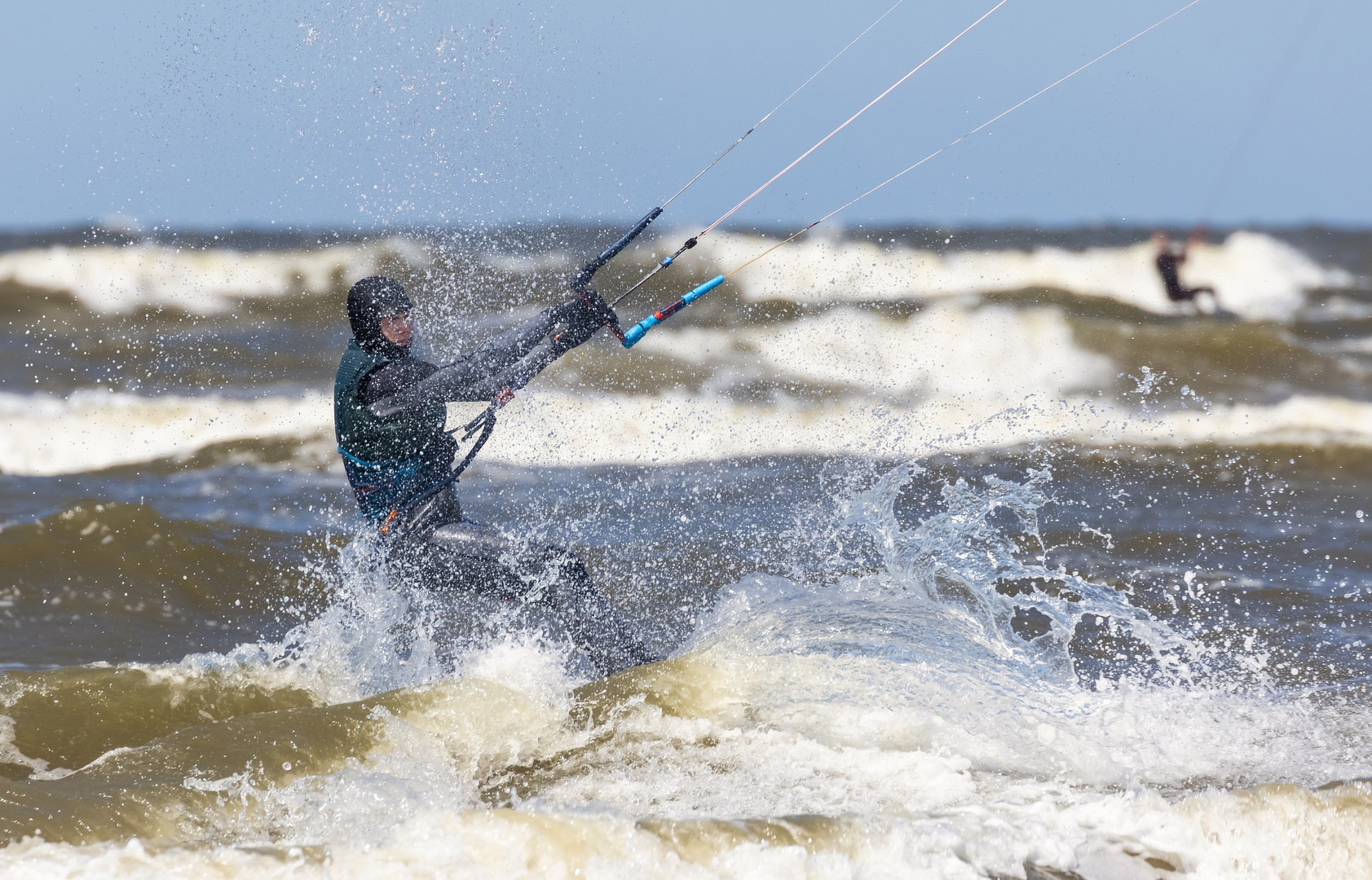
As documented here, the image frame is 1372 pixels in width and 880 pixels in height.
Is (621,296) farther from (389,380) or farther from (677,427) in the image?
(677,427)

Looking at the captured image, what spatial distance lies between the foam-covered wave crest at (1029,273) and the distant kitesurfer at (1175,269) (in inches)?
9.6

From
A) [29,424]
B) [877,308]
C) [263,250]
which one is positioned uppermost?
[263,250]

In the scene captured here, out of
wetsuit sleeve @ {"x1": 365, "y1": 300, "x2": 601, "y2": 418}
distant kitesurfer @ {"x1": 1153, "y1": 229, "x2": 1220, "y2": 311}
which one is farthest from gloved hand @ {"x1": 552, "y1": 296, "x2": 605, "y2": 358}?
distant kitesurfer @ {"x1": 1153, "y1": 229, "x2": 1220, "y2": 311}

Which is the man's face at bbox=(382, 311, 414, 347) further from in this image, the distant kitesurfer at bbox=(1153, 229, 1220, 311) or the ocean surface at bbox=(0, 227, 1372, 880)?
the distant kitesurfer at bbox=(1153, 229, 1220, 311)

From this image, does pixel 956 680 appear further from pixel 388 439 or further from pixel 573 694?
pixel 388 439

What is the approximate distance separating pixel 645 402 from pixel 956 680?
29.4ft

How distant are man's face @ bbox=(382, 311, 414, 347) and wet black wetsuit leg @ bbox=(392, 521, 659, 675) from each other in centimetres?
83

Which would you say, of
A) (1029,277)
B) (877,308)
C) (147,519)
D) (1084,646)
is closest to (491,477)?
(147,519)

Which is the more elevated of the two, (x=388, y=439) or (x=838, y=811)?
(x=388, y=439)

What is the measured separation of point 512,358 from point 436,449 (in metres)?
0.59

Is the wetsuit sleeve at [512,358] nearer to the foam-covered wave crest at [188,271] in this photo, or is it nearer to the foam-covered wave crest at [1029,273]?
the foam-covered wave crest at [1029,273]

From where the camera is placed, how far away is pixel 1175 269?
627 inches

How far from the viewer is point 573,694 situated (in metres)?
4.41

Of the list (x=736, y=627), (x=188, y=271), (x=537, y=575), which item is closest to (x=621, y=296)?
(x=537, y=575)
